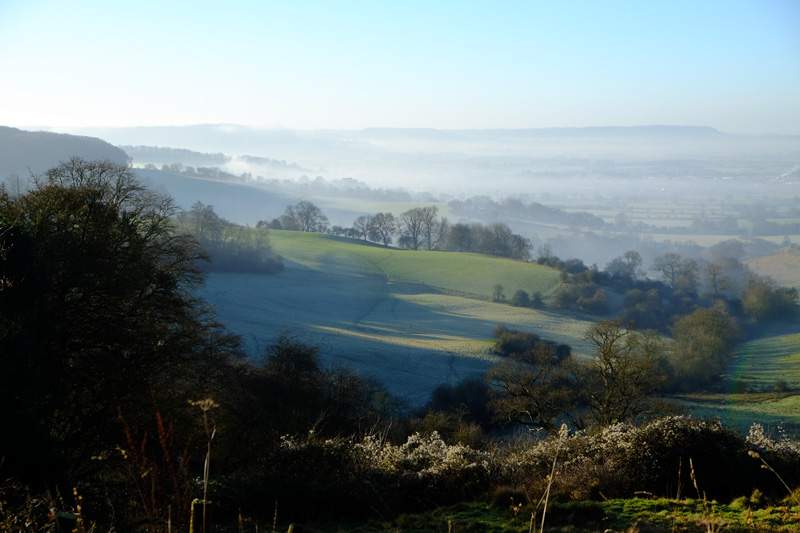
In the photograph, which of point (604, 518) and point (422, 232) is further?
point (422, 232)

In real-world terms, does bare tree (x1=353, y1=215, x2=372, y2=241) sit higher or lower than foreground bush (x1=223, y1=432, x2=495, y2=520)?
lower

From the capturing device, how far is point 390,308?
60812 millimetres

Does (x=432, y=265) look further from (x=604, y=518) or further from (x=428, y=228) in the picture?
(x=604, y=518)

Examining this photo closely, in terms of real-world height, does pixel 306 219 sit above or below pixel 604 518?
below

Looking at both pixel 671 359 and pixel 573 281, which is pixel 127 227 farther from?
pixel 573 281

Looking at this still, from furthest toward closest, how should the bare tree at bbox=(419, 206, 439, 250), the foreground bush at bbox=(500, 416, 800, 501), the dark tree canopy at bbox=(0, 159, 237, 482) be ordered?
the bare tree at bbox=(419, 206, 439, 250), the dark tree canopy at bbox=(0, 159, 237, 482), the foreground bush at bbox=(500, 416, 800, 501)

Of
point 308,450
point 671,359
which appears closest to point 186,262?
point 308,450

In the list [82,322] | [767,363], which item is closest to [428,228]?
[767,363]

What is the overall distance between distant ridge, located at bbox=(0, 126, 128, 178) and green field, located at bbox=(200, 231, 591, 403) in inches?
1183

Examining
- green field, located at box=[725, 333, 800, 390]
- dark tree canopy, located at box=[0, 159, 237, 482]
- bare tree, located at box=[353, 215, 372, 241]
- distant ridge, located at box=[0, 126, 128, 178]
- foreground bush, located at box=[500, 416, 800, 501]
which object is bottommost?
green field, located at box=[725, 333, 800, 390]

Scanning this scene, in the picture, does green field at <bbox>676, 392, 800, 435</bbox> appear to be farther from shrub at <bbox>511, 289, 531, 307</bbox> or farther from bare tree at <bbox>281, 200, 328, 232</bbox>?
bare tree at <bbox>281, 200, 328, 232</bbox>

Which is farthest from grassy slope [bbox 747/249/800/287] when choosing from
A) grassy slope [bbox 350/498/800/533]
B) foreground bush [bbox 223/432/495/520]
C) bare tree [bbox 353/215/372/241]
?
grassy slope [bbox 350/498/800/533]

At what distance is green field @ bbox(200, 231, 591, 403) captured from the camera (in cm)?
4138

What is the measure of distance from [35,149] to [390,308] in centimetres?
5844
